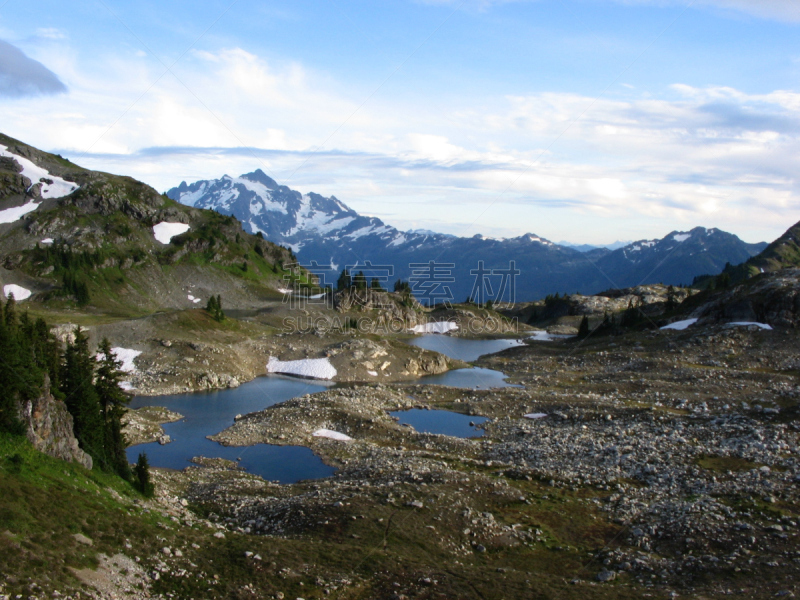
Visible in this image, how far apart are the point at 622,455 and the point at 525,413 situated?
21.0 m

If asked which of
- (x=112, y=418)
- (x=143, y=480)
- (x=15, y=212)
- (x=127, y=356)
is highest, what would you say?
(x=15, y=212)

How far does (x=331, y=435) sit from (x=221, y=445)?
36.5ft

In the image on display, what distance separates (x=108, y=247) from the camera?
14475cm

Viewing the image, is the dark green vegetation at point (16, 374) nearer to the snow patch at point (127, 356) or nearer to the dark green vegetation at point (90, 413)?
the dark green vegetation at point (90, 413)

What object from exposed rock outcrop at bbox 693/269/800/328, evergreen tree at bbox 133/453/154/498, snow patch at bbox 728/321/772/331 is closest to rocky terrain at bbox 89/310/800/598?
evergreen tree at bbox 133/453/154/498

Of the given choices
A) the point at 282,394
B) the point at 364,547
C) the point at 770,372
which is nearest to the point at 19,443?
the point at 364,547

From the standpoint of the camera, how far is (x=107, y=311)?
117 m

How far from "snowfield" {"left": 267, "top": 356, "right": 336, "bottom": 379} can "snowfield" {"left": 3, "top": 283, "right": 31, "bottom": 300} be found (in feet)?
209

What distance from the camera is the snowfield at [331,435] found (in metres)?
55.8

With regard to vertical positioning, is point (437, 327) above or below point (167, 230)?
below

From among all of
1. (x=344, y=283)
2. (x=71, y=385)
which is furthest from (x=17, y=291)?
(x=71, y=385)

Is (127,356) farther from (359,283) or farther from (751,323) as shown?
(751,323)

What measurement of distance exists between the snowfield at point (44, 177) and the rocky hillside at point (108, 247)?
278 mm

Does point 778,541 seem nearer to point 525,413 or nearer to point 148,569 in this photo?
point 148,569
